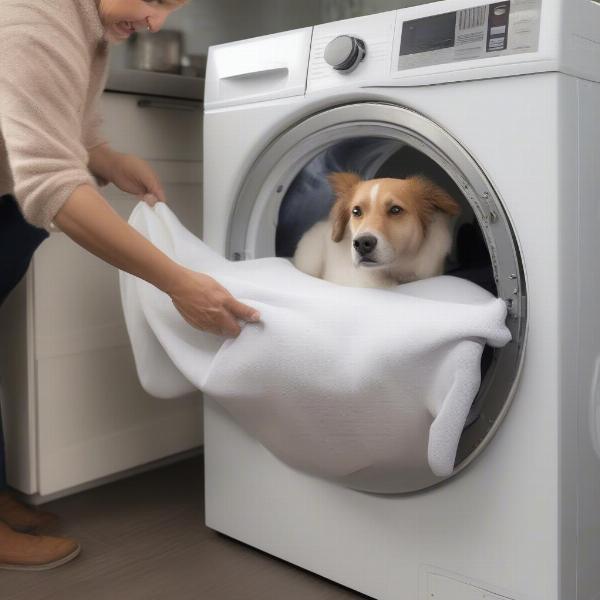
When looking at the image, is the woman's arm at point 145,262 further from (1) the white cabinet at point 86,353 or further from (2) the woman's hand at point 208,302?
(1) the white cabinet at point 86,353

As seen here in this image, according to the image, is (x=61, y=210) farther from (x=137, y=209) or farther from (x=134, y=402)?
(x=134, y=402)

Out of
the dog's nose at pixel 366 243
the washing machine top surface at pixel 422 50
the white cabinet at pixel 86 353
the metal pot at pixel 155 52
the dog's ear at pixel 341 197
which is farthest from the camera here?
the metal pot at pixel 155 52

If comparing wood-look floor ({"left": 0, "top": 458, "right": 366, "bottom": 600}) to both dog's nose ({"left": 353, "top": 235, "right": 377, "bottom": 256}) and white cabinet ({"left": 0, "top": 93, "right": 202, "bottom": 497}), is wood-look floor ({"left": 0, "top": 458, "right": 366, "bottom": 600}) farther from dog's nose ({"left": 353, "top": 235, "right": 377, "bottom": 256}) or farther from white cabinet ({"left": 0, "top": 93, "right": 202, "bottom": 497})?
dog's nose ({"left": 353, "top": 235, "right": 377, "bottom": 256})

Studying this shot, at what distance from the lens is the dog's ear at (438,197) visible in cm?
109

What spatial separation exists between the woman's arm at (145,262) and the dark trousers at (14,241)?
288 millimetres

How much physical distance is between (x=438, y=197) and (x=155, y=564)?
841 mm

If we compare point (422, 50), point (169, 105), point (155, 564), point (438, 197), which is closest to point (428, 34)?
point (422, 50)

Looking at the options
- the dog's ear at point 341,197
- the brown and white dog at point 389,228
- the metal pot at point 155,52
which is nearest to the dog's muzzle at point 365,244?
the brown and white dog at point 389,228

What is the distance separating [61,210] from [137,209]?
0.30 metres

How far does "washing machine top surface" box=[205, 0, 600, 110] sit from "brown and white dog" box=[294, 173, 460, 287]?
153 millimetres

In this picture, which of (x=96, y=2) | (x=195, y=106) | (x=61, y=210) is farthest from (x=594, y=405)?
(x=195, y=106)

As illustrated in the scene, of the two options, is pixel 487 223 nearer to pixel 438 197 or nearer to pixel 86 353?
pixel 438 197

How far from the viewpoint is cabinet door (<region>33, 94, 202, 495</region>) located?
4.71 feet

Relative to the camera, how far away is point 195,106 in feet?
5.34
